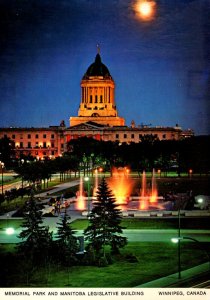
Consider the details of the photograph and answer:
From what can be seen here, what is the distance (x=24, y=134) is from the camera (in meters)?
103

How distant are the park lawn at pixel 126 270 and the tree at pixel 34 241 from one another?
2.54 ft

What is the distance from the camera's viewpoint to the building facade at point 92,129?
10006cm

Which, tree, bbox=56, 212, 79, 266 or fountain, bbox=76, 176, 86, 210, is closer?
tree, bbox=56, 212, 79, 266

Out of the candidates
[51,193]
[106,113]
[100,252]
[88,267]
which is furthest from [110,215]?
[106,113]

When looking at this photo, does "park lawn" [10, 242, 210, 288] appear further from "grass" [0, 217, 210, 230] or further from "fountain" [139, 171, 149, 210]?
"fountain" [139, 171, 149, 210]

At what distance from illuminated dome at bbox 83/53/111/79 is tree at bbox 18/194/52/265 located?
3468 inches

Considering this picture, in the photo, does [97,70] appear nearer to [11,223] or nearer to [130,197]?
[130,197]

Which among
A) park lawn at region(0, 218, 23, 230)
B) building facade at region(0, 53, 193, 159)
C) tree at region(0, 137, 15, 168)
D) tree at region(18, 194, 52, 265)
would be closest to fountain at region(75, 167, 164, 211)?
park lawn at region(0, 218, 23, 230)

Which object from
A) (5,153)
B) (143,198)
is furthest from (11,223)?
(5,153)

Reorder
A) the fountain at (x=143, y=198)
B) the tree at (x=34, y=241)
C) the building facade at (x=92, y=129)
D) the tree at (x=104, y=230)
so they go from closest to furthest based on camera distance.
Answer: the tree at (x=34, y=241) → the tree at (x=104, y=230) → the fountain at (x=143, y=198) → the building facade at (x=92, y=129)

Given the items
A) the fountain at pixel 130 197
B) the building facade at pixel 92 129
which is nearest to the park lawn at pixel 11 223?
the fountain at pixel 130 197

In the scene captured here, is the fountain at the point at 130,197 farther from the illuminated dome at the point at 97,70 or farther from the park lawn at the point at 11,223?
the illuminated dome at the point at 97,70

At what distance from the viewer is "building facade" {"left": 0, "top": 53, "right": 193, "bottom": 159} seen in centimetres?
10006
